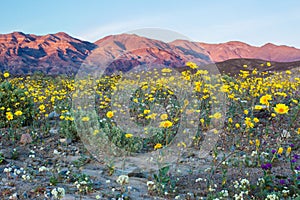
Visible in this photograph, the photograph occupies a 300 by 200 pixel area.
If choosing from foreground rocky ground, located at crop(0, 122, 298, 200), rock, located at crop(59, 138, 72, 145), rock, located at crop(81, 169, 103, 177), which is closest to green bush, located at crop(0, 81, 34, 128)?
foreground rocky ground, located at crop(0, 122, 298, 200)

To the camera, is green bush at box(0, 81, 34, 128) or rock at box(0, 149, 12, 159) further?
green bush at box(0, 81, 34, 128)

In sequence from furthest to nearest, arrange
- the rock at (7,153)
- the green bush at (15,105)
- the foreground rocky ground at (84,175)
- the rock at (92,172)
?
the green bush at (15,105) < the rock at (7,153) < the rock at (92,172) < the foreground rocky ground at (84,175)

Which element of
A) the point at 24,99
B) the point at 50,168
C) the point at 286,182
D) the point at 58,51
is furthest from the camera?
the point at 58,51

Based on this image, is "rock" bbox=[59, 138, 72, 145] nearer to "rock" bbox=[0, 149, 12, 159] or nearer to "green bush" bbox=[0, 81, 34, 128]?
"rock" bbox=[0, 149, 12, 159]

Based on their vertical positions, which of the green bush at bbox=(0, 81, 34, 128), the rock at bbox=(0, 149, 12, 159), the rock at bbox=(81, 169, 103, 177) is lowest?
→ the rock at bbox=(81, 169, 103, 177)

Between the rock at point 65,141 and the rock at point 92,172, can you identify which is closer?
the rock at point 92,172

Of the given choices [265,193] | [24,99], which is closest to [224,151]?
[265,193]

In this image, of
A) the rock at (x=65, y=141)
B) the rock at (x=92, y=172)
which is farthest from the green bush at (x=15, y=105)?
the rock at (x=92, y=172)

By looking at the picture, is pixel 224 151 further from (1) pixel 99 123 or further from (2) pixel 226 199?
(1) pixel 99 123

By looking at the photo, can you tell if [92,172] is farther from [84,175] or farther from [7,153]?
[7,153]

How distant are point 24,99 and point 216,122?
4636 millimetres

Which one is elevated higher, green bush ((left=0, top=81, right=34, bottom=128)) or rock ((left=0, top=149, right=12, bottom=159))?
green bush ((left=0, top=81, right=34, bottom=128))

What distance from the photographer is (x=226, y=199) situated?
141 inches

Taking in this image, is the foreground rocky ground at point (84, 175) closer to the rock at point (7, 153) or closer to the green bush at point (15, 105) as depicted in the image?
the rock at point (7, 153)
